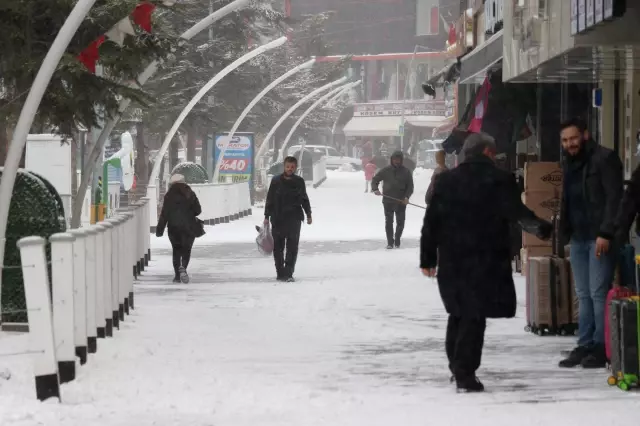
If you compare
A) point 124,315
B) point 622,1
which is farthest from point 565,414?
point 124,315

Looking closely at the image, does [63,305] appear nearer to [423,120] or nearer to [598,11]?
[598,11]

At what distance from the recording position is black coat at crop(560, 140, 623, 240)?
10.8 metres

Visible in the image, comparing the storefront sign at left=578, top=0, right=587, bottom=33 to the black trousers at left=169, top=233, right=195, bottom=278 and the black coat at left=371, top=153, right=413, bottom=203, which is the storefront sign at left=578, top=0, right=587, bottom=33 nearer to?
the black trousers at left=169, top=233, right=195, bottom=278

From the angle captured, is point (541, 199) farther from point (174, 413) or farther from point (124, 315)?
point (174, 413)

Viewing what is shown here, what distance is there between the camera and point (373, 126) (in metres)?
116

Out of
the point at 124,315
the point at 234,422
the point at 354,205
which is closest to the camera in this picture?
the point at 234,422

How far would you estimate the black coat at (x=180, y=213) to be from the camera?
69.3 feet

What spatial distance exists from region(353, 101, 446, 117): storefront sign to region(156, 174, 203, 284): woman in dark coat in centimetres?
8949

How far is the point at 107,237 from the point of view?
44.5ft

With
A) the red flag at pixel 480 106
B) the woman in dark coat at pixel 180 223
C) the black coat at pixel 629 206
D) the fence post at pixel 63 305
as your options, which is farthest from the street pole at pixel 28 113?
the red flag at pixel 480 106

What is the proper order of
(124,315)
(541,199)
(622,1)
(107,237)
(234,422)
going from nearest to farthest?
(234,422), (622,1), (107,237), (124,315), (541,199)

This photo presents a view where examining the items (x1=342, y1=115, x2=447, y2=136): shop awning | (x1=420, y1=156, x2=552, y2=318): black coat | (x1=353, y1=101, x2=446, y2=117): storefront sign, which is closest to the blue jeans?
(x1=420, y1=156, x2=552, y2=318): black coat

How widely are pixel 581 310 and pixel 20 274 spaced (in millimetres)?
4859

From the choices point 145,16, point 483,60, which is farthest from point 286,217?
point 145,16
